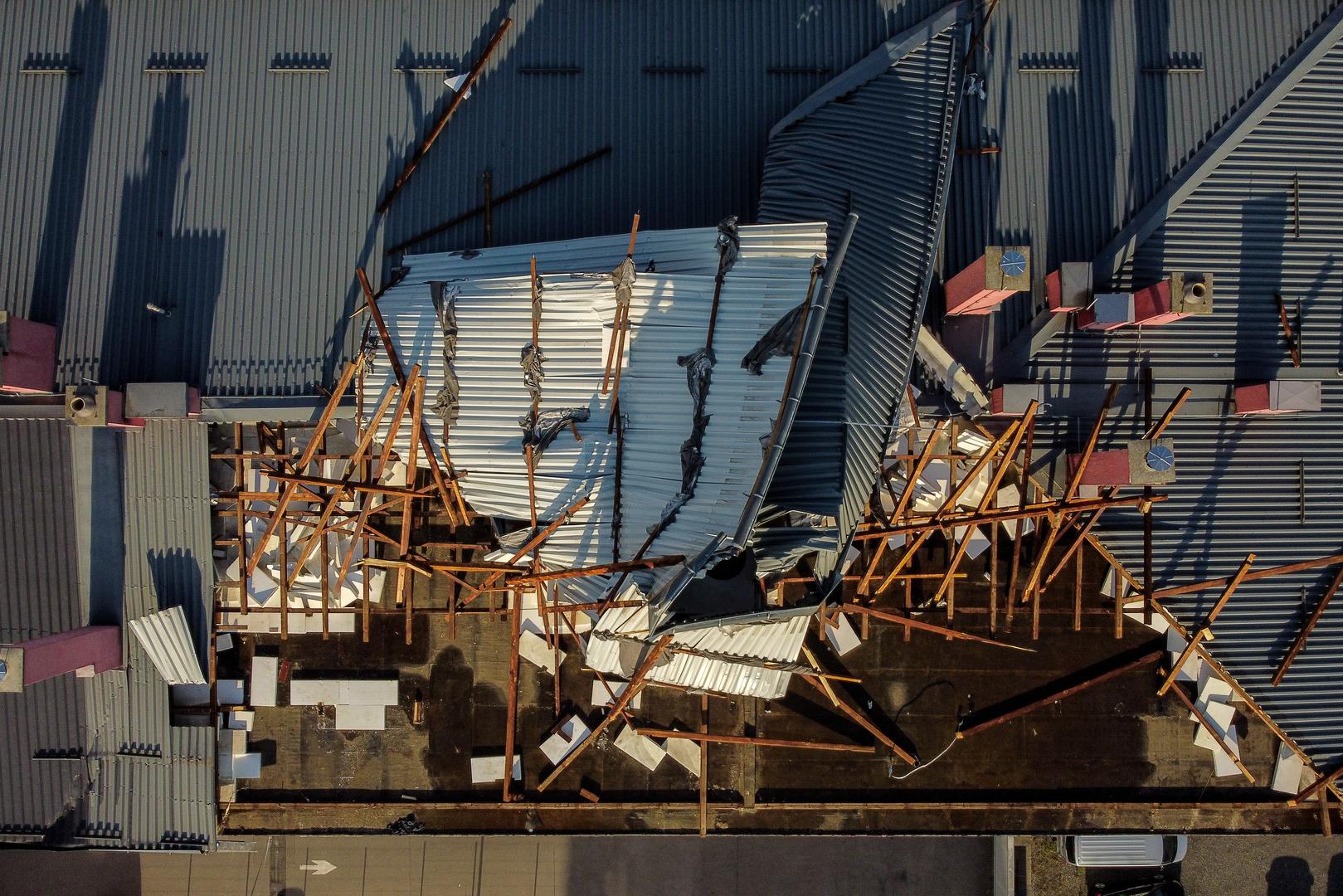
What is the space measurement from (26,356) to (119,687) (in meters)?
9.17

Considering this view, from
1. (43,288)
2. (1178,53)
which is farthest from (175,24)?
(1178,53)

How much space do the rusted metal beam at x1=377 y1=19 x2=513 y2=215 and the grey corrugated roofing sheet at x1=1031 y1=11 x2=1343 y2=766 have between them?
1765 cm

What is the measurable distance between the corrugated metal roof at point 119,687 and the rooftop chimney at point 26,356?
134 centimetres

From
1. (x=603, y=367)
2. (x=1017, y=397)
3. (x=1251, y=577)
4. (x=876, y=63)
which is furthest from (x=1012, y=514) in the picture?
(x=876, y=63)

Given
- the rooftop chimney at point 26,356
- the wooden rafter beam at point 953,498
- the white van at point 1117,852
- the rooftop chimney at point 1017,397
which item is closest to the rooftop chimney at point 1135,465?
the rooftop chimney at point 1017,397

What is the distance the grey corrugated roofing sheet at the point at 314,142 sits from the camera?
20062mm

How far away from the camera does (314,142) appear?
20.5 metres

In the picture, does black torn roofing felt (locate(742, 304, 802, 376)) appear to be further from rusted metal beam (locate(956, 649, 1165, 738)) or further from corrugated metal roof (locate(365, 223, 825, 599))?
rusted metal beam (locate(956, 649, 1165, 738))

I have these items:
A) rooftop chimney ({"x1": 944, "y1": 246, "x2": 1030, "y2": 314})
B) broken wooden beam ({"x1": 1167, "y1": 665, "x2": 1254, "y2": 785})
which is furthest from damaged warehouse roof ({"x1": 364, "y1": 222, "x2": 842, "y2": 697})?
broken wooden beam ({"x1": 1167, "y1": 665, "x2": 1254, "y2": 785})

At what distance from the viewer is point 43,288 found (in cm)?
2009

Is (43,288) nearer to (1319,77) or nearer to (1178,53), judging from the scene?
(1178,53)

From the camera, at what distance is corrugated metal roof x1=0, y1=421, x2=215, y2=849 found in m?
19.6

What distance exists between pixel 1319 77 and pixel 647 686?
84.2ft

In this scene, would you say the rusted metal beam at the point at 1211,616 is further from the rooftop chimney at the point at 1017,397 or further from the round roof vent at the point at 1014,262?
the round roof vent at the point at 1014,262
